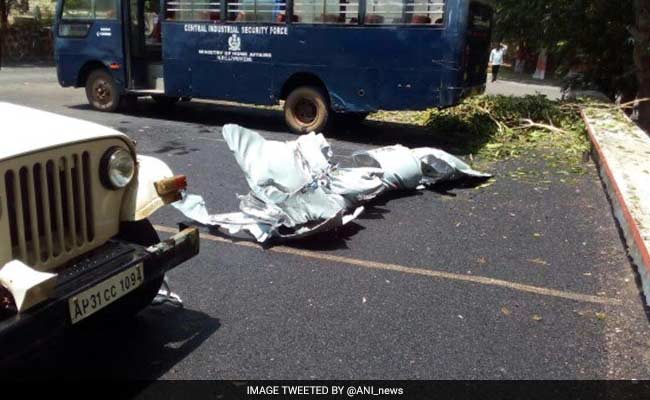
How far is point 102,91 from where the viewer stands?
39.7ft

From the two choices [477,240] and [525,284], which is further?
[477,240]

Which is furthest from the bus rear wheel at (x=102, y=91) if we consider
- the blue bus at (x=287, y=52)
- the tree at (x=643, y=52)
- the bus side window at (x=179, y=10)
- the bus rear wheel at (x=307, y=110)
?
the tree at (x=643, y=52)

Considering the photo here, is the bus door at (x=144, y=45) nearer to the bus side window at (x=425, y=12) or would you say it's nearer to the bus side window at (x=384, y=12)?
the bus side window at (x=384, y=12)

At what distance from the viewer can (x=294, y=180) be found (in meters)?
5.45

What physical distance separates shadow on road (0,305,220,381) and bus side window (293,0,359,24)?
688 centimetres

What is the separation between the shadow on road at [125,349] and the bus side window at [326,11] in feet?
22.6

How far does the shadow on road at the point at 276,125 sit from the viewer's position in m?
10.3

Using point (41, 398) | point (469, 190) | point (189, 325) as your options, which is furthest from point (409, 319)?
point (469, 190)

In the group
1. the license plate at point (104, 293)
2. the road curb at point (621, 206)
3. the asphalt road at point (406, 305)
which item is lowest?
the asphalt road at point (406, 305)

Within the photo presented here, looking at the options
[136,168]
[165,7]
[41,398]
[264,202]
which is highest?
[165,7]

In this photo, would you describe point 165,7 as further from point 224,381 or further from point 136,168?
point 224,381

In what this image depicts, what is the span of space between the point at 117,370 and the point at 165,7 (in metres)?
9.08

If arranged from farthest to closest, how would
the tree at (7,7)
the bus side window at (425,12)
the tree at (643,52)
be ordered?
the tree at (7,7) → the tree at (643,52) → the bus side window at (425,12)

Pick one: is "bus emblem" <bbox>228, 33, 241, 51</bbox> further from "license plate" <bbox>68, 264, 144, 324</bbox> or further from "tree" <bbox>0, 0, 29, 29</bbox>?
"tree" <bbox>0, 0, 29, 29</bbox>
